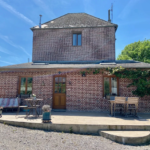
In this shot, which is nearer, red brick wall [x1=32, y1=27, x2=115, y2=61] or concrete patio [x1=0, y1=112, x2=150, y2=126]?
concrete patio [x1=0, y1=112, x2=150, y2=126]

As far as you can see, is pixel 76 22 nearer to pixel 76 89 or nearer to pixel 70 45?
pixel 70 45

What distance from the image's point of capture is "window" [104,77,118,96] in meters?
7.94

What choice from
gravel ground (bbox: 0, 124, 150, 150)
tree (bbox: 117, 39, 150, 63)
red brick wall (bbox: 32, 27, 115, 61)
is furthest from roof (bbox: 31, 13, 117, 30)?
tree (bbox: 117, 39, 150, 63)

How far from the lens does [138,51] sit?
27203 millimetres

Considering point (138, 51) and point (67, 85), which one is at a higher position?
point (138, 51)

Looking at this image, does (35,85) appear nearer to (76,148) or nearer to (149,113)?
(76,148)

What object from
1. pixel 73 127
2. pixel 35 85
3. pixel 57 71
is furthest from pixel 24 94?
pixel 73 127

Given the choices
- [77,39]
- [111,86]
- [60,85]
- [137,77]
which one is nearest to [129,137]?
[111,86]

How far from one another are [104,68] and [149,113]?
11.3ft

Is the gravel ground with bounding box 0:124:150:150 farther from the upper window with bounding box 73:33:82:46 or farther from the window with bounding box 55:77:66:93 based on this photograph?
the upper window with bounding box 73:33:82:46

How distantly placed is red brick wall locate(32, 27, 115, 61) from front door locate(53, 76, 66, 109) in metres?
3.17

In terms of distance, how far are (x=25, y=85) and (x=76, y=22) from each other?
7.02m

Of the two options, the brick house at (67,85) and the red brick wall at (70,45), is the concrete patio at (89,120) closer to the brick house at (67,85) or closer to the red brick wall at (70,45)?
the brick house at (67,85)

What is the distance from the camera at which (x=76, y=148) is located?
12.4 ft
